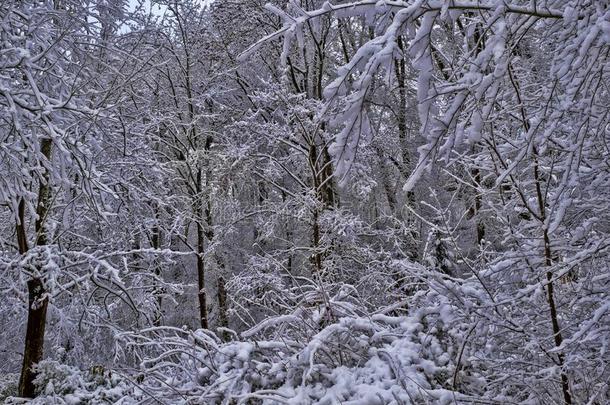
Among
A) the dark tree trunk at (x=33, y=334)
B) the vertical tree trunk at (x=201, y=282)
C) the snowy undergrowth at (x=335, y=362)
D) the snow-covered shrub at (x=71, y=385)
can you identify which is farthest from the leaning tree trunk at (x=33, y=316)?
the vertical tree trunk at (x=201, y=282)

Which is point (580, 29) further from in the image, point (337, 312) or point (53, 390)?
point (53, 390)

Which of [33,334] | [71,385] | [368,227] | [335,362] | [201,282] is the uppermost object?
[368,227]

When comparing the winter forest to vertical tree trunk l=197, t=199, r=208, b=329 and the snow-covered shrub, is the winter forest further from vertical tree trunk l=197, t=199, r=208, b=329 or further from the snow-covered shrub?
vertical tree trunk l=197, t=199, r=208, b=329

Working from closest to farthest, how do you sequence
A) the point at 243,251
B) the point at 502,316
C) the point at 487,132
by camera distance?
1. the point at 502,316
2. the point at 487,132
3. the point at 243,251

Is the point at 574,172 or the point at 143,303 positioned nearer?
the point at 574,172

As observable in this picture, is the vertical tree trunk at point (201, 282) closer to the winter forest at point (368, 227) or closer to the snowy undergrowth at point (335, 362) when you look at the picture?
the winter forest at point (368, 227)

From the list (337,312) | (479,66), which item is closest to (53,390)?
(337,312)

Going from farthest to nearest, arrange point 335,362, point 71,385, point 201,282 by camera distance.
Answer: point 201,282 < point 71,385 < point 335,362

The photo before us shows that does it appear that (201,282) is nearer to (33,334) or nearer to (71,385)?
(33,334)

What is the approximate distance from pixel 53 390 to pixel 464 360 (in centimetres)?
495

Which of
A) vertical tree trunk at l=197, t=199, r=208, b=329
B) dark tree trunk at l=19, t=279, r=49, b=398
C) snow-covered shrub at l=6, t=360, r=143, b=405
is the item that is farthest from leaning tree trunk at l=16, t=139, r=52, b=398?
vertical tree trunk at l=197, t=199, r=208, b=329

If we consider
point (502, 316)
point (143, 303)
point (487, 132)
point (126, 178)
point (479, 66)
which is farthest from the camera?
point (143, 303)

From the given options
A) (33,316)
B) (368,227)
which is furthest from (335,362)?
(368,227)

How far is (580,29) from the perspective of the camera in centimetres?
212
